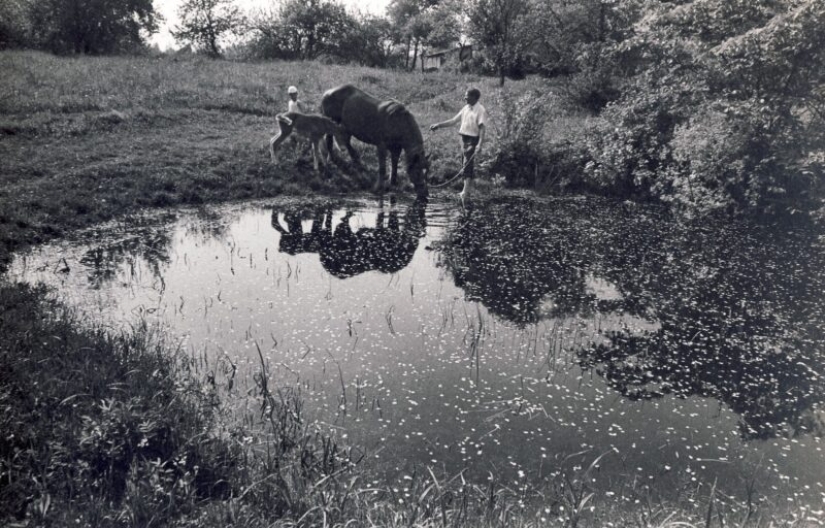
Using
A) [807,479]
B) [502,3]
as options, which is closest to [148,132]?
[807,479]

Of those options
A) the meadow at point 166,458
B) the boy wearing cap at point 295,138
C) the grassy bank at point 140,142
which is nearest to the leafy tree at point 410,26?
the grassy bank at point 140,142

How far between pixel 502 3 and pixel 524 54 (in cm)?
254

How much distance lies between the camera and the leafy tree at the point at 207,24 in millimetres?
40366

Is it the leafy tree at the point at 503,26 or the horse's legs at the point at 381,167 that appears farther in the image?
the leafy tree at the point at 503,26

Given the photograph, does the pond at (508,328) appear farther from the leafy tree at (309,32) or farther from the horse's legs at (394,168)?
the leafy tree at (309,32)

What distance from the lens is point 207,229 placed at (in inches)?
356

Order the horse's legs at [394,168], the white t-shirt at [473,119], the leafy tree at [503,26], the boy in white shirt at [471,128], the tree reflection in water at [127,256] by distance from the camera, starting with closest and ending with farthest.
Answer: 1. the tree reflection in water at [127,256]
2. the boy in white shirt at [471,128]
3. the white t-shirt at [473,119]
4. the horse's legs at [394,168]
5. the leafy tree at [503,26]

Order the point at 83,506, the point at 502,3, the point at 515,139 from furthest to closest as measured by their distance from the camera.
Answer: the point at 502,3 → the point at 515,139 → the point at 83,506

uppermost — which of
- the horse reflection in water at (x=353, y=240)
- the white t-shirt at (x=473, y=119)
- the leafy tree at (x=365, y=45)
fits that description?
the leafy tree at (x=365, y=45)

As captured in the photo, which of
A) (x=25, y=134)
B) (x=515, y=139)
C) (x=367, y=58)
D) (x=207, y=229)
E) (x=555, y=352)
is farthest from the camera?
(x=367, y=58)

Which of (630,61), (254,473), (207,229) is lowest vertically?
(254,473)

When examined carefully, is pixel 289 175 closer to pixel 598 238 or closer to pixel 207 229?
pixel 207 229

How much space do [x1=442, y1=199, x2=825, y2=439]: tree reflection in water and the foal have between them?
3655 millimetres

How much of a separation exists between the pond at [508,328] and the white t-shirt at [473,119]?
6.16ft
